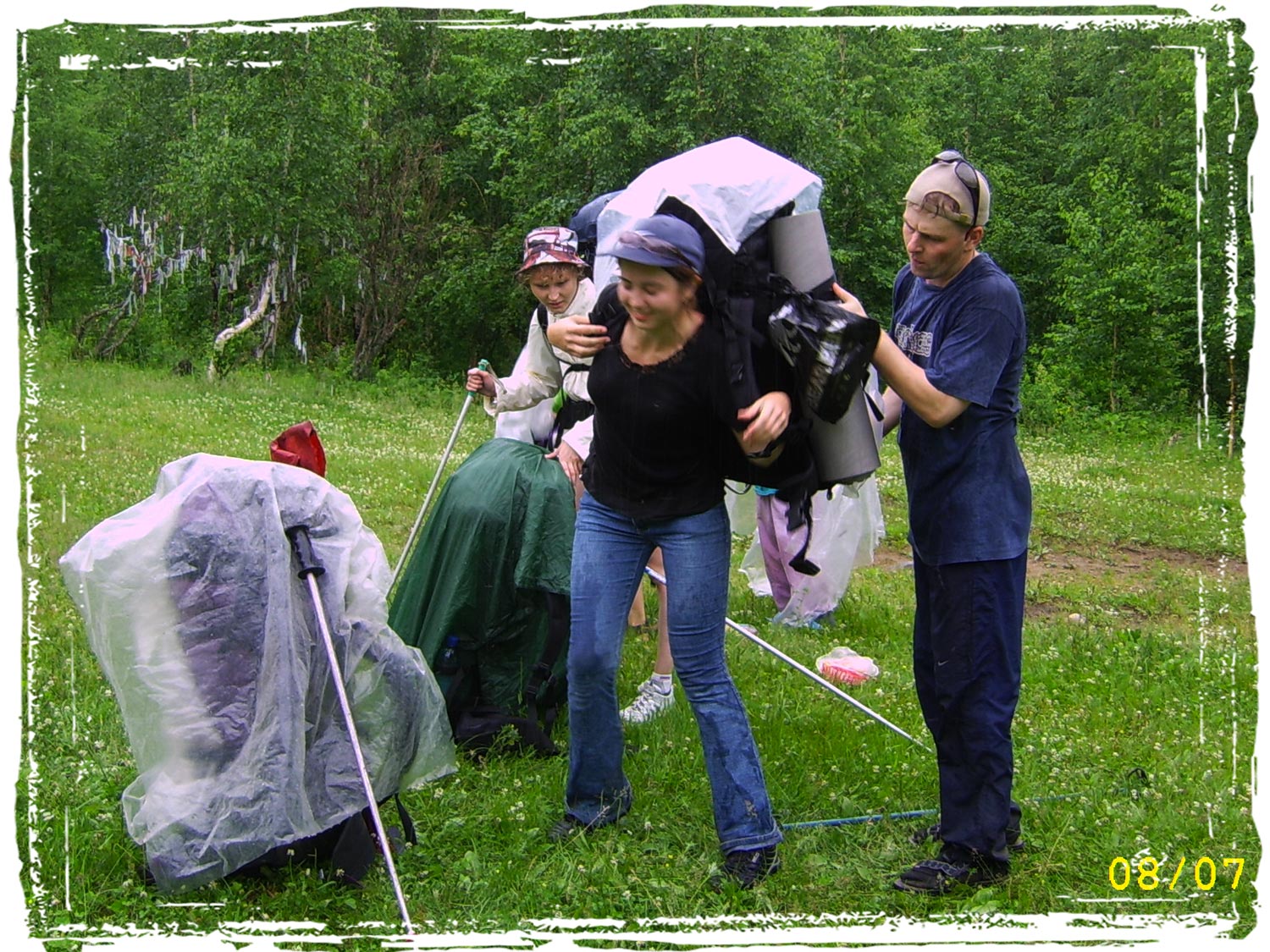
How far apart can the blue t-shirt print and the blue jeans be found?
0.65m

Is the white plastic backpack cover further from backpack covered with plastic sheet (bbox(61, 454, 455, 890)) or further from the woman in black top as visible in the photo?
backpack covered with plastic sheet (bbox(61, 454, 455, 890))

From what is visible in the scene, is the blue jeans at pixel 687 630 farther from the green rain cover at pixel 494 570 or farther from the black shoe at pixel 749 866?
the green rain cover at pixel 494 570

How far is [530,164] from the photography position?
21.7 meters

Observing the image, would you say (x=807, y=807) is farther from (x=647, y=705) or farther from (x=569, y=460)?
(x=569, y=460)

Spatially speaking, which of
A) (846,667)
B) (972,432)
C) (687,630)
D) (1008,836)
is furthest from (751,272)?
(846,667)

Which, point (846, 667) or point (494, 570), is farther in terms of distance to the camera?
point (846, 667)

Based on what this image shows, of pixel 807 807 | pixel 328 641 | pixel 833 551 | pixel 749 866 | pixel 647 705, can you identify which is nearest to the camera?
pixel 328 641

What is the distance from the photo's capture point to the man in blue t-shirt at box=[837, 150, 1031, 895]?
11.7 ft

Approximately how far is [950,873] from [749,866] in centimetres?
62

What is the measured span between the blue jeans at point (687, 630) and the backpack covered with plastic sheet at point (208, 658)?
0.85m

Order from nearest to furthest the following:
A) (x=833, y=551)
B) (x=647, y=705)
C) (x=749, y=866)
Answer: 1. (x=749, y=866)
2. (x=647, y=705)
3. (x=833, y=551)

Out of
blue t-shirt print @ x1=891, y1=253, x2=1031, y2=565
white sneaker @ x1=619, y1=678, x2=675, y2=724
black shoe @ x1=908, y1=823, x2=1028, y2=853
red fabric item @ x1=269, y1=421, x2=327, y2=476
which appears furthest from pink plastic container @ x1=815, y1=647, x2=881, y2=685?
red fabric item @ x1=269, y1=421, x2=327, y2=476

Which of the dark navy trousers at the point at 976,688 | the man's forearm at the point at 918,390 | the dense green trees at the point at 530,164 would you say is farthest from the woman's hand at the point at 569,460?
the dense green trees at the point at 530,164
